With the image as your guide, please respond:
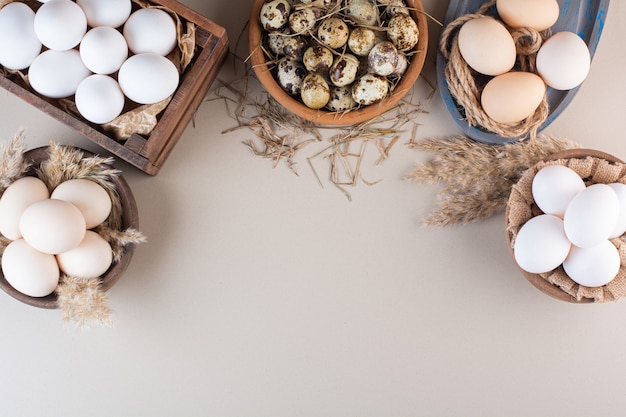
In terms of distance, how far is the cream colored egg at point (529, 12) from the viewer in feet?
3.68

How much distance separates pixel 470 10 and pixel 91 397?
114 cm

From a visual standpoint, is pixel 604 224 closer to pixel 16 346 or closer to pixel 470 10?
pixel 470 10

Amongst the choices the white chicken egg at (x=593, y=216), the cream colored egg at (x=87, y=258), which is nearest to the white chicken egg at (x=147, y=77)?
the cream colored egg at (x=87, y=258)

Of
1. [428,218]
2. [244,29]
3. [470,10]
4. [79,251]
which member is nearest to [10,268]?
[79,251]

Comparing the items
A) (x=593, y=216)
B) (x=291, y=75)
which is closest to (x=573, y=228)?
(x=593, y=216)

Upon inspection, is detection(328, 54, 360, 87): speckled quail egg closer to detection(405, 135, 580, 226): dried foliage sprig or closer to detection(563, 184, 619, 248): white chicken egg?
detection(405, 135, 580, 226): dried foliage sprig

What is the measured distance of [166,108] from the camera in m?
1.09

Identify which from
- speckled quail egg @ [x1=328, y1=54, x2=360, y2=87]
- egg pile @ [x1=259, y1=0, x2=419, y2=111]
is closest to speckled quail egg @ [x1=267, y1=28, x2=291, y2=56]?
egg pile @ [x1=259, y1=0, x2=419, y2=111]

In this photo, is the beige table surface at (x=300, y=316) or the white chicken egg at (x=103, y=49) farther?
the beige table surface at (x=300, y=316)

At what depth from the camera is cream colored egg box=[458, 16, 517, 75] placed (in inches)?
43.6

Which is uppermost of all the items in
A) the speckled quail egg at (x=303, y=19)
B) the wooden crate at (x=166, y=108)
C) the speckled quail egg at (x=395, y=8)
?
the speckled quail egg at (x=395, y=8)

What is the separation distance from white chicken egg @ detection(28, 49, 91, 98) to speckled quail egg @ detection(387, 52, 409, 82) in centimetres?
58

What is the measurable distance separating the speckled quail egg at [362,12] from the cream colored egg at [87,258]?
0.64 metres

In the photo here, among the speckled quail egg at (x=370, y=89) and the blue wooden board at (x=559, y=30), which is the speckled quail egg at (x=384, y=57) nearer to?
the speckled quail egg at (x=370, y=89)
